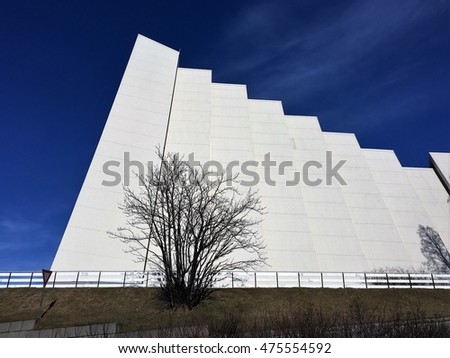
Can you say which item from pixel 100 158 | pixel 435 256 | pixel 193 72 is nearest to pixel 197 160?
pixel 100 158

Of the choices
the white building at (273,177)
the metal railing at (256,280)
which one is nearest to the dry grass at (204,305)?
the metal railing at (256,280)

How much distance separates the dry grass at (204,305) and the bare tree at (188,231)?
1.13 metres

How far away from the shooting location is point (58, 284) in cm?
1748

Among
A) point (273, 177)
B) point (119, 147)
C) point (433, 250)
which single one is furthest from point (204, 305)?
point (433, 250)

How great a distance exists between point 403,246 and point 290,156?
1083 centimetres

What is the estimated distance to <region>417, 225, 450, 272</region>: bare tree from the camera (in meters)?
24.1

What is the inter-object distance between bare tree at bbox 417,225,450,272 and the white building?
53 centimetres

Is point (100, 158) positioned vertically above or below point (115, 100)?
below

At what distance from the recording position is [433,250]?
991 inches

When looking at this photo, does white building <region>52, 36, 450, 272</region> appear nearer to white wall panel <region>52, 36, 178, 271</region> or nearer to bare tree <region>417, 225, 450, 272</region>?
white wall panel <region>52, 36, 178, 271</region>

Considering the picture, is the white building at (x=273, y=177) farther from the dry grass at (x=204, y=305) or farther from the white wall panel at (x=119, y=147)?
the dry grass at (x=204, y=305)

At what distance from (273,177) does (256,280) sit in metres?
9.93
